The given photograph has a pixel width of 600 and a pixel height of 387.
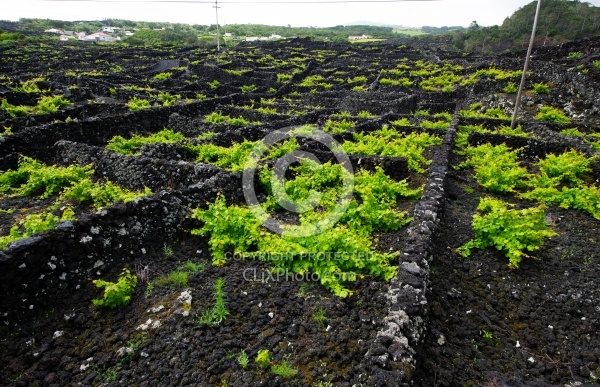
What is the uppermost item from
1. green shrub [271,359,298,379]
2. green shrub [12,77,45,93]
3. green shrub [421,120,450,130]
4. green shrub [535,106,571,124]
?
green shrub [12,77,45,93]

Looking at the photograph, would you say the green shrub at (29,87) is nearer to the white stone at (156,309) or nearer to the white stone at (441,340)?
the white stone at (156,309)

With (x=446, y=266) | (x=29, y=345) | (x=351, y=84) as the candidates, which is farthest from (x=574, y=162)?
(x=351, y=84)

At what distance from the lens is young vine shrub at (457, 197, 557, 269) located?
705 cm

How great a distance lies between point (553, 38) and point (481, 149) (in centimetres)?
6904

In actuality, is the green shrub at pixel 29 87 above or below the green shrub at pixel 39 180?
above

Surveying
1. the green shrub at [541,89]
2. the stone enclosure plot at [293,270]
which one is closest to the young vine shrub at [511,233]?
the stone enclosure plot at [293,270]

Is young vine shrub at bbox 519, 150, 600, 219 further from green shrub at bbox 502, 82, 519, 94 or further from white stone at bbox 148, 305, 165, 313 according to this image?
green shrub at bbox 502, 82, 519, 94

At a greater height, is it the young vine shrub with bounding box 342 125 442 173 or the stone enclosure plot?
the young vine shrub with bounding box 342 125 442 173

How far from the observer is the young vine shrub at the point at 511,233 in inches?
277

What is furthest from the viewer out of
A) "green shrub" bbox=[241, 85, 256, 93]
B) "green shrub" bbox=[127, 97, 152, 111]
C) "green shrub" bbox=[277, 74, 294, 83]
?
"green shrub" bbox=[277, 74, 294, 83]

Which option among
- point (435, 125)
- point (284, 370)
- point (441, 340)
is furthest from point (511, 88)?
point (284, 370)

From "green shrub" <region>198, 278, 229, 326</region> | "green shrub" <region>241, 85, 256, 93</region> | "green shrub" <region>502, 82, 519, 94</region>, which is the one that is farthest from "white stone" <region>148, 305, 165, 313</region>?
"green shrub" <region>241, 85, 256, 93</region>

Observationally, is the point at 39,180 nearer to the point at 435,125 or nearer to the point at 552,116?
the point at 435,125

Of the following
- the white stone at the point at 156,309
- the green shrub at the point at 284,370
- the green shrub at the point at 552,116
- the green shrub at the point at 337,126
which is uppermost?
the green shrub at the point at 552,116
